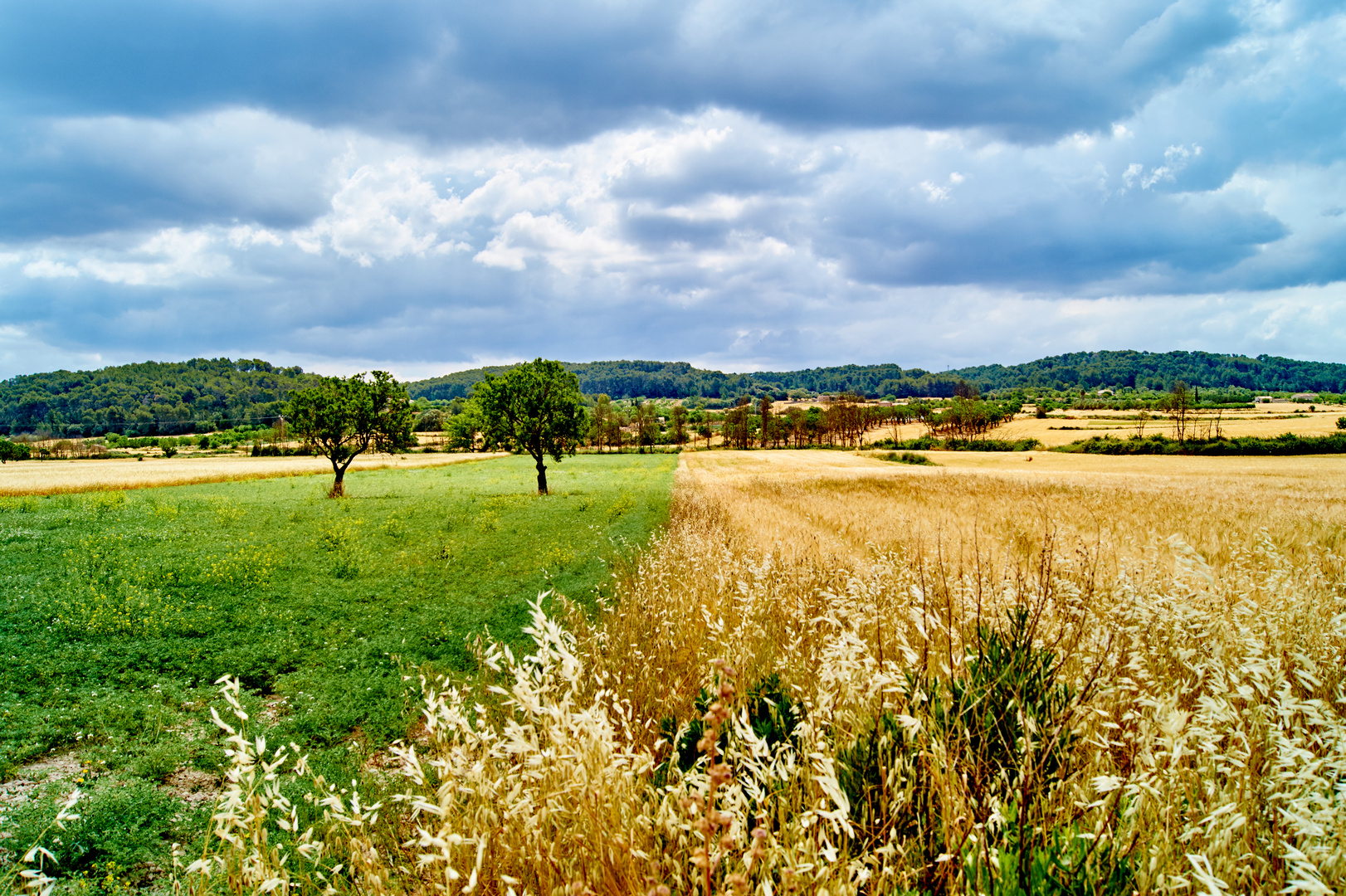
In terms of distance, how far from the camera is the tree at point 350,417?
117ft

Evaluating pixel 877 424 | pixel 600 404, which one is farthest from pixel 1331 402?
pixel 600 404

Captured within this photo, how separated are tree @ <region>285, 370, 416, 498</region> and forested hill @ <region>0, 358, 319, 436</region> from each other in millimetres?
110582

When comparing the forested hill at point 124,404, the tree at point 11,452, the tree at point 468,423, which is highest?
the forested hill at point 124,404

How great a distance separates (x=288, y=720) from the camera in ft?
23.6

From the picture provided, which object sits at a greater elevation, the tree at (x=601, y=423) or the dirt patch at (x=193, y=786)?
the tree at (x=601, y=423)

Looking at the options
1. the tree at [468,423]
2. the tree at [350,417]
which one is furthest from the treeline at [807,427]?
the tree at [350,417]

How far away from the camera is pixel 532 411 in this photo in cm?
3647

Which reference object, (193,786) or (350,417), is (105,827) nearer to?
(193,786)

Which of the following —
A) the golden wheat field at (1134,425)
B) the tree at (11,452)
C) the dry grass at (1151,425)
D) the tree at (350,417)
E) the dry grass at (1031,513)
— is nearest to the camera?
the dry grass at (1031,513)

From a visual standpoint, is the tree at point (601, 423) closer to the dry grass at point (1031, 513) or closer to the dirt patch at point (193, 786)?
the dry grass at point (1031, 513)

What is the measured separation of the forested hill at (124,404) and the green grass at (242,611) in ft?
437

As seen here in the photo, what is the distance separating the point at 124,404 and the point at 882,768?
8924 inches

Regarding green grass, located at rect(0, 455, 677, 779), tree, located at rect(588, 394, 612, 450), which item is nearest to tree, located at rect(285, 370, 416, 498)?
green grass, located at rect(0, 455, 677, 779)

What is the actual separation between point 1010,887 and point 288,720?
811cm
